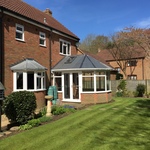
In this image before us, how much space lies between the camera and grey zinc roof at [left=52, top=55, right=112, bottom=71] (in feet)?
52.1

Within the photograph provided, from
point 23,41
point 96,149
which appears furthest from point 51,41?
point 96,149

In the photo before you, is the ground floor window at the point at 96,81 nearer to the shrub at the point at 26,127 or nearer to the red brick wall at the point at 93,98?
the red brick wall at the point at 93,98

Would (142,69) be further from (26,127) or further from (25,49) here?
(26,127)

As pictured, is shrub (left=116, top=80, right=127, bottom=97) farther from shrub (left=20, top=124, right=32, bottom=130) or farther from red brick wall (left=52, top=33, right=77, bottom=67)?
shrub (left=20, top=124, right=32, bottom=130)

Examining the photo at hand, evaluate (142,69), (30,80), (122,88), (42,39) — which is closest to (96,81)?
(30,80)

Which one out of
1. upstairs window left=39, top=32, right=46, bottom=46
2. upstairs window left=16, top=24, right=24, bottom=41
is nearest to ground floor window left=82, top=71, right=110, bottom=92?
upstairs window left=39, top=32, right=46, bottom=46

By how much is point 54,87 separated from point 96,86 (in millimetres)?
3775

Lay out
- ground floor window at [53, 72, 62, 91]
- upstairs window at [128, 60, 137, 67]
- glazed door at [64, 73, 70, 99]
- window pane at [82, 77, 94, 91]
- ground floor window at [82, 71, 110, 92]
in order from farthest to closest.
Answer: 1. upstairs window at [128, 60, 137, 67]
2. ground floor window at [53, 72, 62, 91]
3. glazed door at [64, 73, 70, 99]
4. window pane at [82, 77, 94, 91]
5. ground floor window at [82, 71, 110, 92]

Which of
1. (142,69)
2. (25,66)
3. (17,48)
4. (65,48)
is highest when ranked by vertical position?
(65,48)

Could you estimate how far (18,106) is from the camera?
8.59 metres

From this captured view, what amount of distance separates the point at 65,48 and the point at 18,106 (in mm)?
13220

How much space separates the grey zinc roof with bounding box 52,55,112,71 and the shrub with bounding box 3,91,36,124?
762 cm

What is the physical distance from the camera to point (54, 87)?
16.6 metres

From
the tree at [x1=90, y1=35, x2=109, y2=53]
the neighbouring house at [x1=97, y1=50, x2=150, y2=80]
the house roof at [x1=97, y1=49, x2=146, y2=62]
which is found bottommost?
the neighbouring house at [x1=97, y1=50, x2=150, y2=80]
